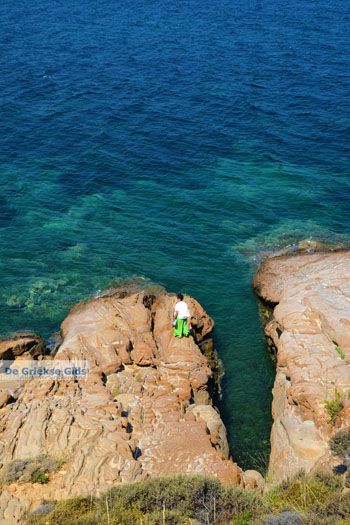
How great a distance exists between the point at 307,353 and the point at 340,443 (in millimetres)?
6807

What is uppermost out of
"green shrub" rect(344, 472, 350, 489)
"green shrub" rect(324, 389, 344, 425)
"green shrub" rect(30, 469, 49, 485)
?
"green shrub" rect(344, 472, 350, 489)

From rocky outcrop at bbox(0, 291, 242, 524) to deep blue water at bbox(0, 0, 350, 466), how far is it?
2.78m

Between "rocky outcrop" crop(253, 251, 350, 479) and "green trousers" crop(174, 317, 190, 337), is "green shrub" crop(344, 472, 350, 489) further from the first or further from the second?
"green trousers" crop(174, 317, 190, 337)

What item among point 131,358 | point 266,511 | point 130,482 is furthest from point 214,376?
point 266,511

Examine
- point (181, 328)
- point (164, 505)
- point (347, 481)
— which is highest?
point (164, 505)

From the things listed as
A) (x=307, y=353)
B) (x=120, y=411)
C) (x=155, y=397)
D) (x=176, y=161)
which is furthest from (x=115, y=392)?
(x=176, y=161)

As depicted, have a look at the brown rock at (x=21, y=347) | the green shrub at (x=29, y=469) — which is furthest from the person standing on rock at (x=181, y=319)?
the green shrub at (x=29, y=469)

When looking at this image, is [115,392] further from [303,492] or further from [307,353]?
[303,492]

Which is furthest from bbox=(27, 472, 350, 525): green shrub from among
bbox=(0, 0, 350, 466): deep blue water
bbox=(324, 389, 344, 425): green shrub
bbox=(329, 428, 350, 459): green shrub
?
bbox=(0, 0, 350, 466): deep blue water

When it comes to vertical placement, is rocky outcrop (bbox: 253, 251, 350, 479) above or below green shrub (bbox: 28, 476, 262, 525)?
below

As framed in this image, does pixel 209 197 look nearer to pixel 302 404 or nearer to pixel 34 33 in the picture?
pixel 302 404

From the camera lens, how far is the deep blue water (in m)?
36.1

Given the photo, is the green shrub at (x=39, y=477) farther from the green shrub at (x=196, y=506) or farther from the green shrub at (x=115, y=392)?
the green shrub at (x=115, y=392)

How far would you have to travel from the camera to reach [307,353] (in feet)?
92.7
